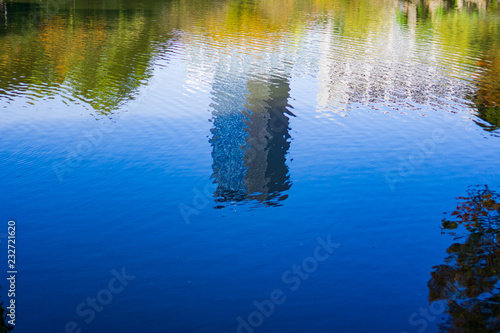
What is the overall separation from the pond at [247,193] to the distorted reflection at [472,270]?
0.04m

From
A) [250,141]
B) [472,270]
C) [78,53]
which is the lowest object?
[472,270]

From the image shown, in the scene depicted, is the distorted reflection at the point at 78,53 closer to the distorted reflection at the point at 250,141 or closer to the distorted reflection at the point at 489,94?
the distorted reflection at the point at 250,141

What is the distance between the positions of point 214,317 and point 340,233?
451 centimetres

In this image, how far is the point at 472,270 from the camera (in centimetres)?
1142

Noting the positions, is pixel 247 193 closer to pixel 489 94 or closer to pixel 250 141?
pixel 250 141

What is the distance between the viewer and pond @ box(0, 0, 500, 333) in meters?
10.3

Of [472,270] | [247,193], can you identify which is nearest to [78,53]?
[247,193]

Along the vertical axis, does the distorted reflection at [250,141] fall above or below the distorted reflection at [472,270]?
above

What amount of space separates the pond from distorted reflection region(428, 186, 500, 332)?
1.6 inches

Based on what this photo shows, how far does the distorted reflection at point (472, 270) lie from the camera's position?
9.80 metres

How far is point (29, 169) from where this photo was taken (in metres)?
16.1

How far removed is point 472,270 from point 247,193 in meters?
6.48

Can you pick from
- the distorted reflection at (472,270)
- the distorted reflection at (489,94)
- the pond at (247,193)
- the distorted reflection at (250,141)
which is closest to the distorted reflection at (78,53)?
the pond at (247,193)

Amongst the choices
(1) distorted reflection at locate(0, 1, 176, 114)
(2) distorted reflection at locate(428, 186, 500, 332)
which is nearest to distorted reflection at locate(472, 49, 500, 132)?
(2) distorted reflection at locate(428, 186, 500, 332)
